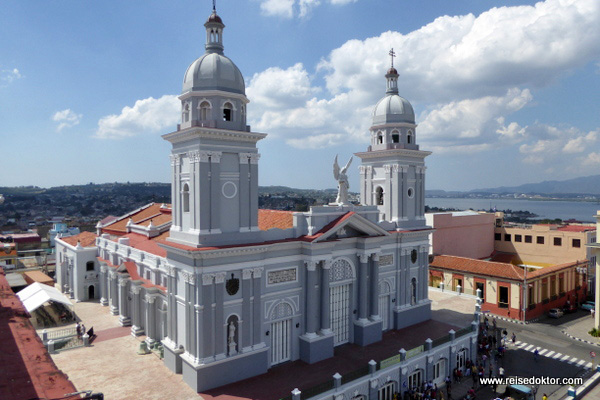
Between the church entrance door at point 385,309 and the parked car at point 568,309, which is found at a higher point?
the church entrance door at point 385,309

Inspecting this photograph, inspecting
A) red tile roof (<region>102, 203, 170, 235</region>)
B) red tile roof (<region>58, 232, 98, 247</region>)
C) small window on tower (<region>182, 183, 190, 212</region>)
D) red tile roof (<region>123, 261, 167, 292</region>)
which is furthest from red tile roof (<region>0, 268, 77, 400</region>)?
red tile roof (<region>58, 232, 98, 247</region>)

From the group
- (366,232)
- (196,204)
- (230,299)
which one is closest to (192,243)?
(196,204)

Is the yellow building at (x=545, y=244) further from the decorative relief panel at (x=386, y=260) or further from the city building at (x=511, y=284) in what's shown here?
the decorative relief panel at (x=386, y=260)

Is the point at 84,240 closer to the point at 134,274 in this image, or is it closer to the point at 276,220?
the point at 134,274

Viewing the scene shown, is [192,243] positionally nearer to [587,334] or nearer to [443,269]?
[443,269]

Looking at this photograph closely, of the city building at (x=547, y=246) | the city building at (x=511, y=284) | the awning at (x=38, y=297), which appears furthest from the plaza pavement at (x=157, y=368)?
the city building at (x=547, y=246)

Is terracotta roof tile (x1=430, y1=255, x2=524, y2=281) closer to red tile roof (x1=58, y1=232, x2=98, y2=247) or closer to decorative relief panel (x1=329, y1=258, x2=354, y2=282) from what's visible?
decorative relief panel (x1=329, y1=258, x2=354, y2=282)

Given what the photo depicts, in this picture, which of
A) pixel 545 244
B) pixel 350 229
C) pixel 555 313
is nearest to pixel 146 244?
pixel 350 229
